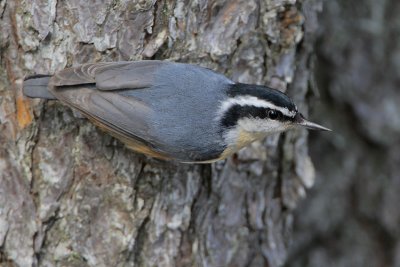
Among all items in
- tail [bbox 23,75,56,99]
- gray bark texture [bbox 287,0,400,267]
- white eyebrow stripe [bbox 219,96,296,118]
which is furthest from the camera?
gray bark texture [bbox 287,0,400,267]

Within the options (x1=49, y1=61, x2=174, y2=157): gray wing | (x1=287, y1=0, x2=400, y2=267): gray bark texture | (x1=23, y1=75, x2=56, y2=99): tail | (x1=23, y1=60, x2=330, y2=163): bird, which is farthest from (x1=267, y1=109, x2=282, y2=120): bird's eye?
(x1=287, y1=0, x2=400, y2=267): gray bark texture

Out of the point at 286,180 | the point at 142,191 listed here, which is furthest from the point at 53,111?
the point at 286,180

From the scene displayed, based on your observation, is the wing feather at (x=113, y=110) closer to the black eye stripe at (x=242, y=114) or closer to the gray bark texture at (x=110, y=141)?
the gray bark texture at (x=110, y=141)

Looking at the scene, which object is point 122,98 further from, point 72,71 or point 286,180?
point 286,180

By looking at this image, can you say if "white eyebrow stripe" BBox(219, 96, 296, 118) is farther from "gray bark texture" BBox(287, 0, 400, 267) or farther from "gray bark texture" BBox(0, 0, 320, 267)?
"gray bark texture" BBox(287, 0, 400, 267)

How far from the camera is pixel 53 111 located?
Result: 277cm

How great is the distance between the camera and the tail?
261cm

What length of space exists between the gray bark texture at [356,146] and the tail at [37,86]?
169 centimetres

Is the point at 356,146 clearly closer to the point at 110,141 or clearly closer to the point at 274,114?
the point at 274,114

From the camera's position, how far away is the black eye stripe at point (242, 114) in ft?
9.01

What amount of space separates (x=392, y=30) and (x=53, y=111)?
6.68ft

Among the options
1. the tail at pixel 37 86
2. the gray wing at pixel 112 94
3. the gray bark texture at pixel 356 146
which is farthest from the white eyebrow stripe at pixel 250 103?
the gray bark texture at pixel 356 146

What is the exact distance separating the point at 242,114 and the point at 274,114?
0.13 metres

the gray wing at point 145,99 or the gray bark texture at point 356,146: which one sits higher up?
the gray wing at point 145,99
